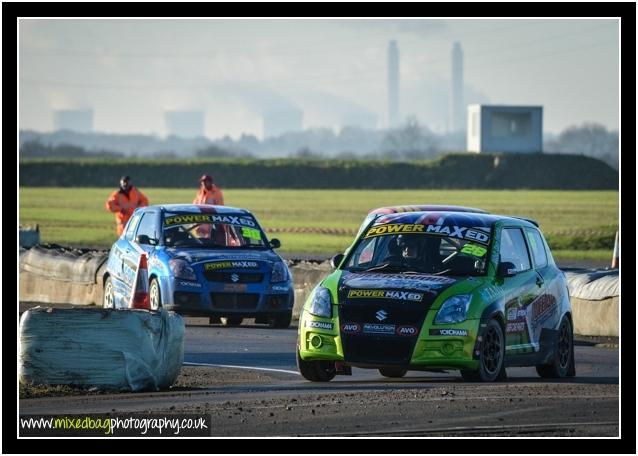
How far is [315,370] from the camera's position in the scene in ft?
44.0

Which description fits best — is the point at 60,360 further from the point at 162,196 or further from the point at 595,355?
the point at 162,196

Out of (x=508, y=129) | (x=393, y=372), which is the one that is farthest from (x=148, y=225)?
(x=508, y=129)

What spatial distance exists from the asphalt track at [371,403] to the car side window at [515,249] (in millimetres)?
1032

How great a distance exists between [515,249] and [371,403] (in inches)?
123

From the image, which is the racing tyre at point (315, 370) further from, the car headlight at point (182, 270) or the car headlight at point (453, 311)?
the car headlight at point (182, 270)

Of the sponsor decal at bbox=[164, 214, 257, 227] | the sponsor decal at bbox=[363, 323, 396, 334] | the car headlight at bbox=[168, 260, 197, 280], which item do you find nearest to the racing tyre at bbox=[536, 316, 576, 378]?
the sponsor decal at bbox=[363, 323, 396, 334]

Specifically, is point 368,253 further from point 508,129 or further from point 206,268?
point 508,129

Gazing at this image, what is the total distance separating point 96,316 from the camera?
12.4m

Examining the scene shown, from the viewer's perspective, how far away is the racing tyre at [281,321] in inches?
772

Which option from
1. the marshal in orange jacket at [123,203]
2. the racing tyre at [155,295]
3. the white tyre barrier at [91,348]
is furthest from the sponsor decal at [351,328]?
the marshal in orange jacket at [123,203]

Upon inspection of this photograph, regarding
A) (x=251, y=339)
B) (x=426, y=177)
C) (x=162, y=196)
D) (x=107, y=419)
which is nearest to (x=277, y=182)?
(x=426, y=177)

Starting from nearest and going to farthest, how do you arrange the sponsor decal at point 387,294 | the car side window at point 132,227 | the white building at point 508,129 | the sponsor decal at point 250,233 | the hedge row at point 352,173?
the sponsor decal at point 387,294, the sponsor decal at point 250,233, the car side window at point 132,227, the hedge row at point 352,173, the white building at point 508,129

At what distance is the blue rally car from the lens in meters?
19.1

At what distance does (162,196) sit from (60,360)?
211ft
